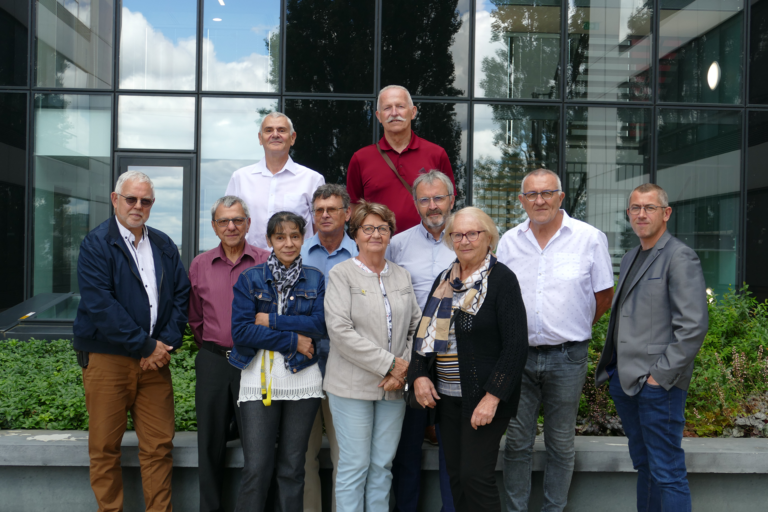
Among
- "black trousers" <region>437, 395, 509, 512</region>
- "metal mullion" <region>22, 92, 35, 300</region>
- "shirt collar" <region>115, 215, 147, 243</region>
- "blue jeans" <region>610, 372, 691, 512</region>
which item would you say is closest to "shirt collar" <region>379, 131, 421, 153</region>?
"shirt collar" <region>115, 215, 147, 243</region>

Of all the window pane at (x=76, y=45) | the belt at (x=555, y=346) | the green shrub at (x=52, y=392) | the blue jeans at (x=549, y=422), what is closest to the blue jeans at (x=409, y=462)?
the blue jeans at (x=549, y=422)

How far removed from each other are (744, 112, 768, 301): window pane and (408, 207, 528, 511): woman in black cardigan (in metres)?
8.83

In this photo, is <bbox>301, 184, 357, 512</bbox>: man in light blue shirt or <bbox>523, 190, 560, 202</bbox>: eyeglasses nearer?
<bbox>523, 190, 560, 202</bbox>: eyeglasses

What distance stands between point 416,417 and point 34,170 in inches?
350

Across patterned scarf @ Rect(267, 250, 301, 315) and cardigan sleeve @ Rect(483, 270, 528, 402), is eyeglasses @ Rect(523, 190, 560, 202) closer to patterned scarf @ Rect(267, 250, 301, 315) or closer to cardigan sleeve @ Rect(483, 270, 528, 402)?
cardigan sleeve @ Rect(483, 270, 528, 402)

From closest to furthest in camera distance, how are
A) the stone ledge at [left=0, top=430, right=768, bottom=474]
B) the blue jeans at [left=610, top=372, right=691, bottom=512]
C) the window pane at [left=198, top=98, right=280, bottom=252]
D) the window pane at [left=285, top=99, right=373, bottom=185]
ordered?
the blue jeans at [left=610, top=372, right=691, bottom=512] < the stone ledge at [left=0, top=430, right=768, bottom=474] < the window pane at [left=285, top=99, right=373, bottom=185] < the window pane at [left=198, top=98, right=280, bottom=252]

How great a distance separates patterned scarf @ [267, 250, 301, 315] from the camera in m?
→ 3.33

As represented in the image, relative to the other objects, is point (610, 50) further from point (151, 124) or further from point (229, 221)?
point (229, 221)

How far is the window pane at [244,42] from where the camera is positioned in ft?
31.6

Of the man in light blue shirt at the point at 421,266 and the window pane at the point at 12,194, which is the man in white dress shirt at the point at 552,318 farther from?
the window pane at the point at 12,194

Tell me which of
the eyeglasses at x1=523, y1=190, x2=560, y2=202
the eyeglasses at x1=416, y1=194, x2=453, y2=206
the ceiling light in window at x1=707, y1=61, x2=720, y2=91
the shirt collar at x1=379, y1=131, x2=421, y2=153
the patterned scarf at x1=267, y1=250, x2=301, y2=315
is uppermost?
the ceiling light in window at x1=707, y1=61, x2=720, y2=91

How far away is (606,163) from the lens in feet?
32.5

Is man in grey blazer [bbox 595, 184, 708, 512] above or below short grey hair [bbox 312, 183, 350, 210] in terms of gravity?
below

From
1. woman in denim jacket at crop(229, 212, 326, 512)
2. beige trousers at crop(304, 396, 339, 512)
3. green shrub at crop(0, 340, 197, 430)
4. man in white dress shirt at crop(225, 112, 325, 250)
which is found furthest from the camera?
green shrub at crop(0, 340, 197, 430)
